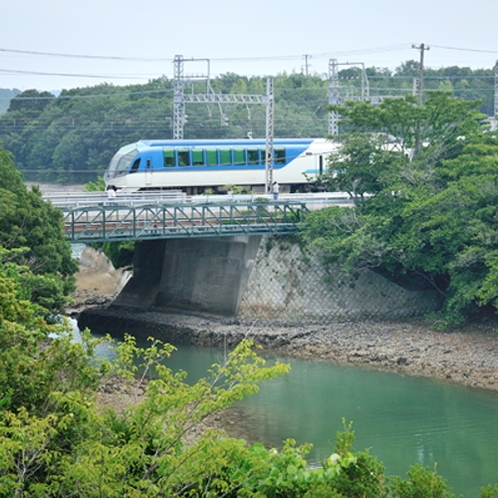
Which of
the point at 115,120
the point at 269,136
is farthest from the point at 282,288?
the point at 115,120

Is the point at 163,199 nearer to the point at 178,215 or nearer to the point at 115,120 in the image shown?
the point at 178,215

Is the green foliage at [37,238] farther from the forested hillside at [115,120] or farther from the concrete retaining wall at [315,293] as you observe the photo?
the forested hillside at [115,120]

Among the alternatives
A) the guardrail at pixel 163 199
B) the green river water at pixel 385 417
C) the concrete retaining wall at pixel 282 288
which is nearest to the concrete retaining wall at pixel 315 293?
A: the concrete retaining wall at pixel 282 288

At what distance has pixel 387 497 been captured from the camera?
1249 centimetres

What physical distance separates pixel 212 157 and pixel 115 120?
2904 centimetres

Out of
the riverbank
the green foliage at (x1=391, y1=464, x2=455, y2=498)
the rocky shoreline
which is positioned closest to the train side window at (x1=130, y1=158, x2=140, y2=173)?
the riverbank

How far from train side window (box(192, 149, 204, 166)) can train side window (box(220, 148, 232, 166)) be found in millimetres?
931

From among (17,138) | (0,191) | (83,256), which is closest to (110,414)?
(0,191)

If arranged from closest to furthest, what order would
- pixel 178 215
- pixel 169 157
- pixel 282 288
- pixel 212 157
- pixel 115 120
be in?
pixel 282 288
pixel 178 215
pixel 169 157
pixel 212 157
pixel 115 120

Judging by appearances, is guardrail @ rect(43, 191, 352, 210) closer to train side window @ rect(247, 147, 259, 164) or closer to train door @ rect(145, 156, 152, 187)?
train door @ rect(145, 156, 152, 187)

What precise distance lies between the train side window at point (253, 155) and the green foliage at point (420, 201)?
6.25 m

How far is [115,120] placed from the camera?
6862 cm

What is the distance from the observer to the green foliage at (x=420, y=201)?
106 feet

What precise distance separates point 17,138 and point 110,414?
62541mm
